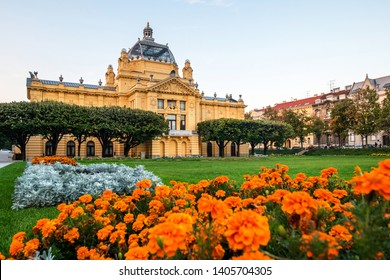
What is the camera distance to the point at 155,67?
167ft

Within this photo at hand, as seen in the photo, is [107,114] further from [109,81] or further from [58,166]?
[58,166]

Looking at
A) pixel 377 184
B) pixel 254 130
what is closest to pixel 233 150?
pixel 254 130

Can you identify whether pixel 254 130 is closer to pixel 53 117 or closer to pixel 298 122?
pixel 298 122

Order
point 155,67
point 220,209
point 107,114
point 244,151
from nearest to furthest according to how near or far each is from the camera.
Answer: point 220,209, point 107,114, point 155,67, point 244,151

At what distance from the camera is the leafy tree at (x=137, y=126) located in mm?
35562

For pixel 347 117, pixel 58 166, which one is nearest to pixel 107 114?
pixel 58 166

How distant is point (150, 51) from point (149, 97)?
11.8 meters

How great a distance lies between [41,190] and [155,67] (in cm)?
4597

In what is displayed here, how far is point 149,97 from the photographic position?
1768 inches

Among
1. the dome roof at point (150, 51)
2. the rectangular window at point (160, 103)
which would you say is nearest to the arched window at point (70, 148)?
the rectangular window at point (160, 103)

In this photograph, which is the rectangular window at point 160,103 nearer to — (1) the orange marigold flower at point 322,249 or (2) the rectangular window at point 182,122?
(2) the rectangular window at point 182,122

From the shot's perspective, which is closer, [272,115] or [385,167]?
[385,167]

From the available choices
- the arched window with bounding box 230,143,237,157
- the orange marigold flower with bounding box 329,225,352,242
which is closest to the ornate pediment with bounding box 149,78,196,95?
the arched window with bounding box 230,143,237,157
